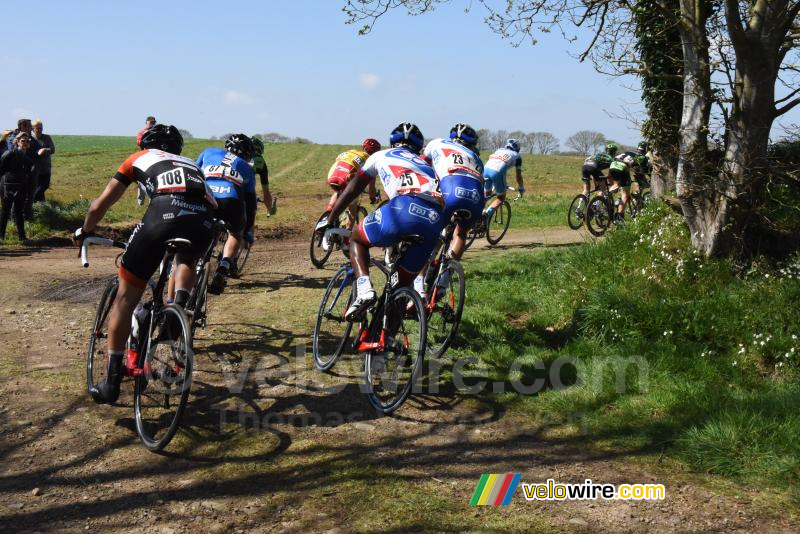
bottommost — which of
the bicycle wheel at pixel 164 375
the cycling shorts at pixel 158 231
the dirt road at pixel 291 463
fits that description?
the dirt road at pixel 291 463

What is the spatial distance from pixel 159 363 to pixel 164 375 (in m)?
0.10

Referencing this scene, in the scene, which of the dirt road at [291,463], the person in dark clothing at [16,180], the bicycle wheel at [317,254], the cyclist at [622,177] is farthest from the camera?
the cyclist at [622,177]

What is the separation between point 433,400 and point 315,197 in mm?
23747

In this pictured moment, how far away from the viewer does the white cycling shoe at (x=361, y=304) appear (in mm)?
6109

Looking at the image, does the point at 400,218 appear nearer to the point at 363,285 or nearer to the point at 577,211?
the point at 363,285

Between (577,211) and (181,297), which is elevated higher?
(577,211)

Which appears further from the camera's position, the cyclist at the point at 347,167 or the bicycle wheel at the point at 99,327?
the cyclist at the point at 347,167

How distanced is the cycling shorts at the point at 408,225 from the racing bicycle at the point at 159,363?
65.7 inches

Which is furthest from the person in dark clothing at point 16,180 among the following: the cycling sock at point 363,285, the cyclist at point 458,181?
the cycling sock at point 363,285

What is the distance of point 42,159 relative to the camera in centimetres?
1694

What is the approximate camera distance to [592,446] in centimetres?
533

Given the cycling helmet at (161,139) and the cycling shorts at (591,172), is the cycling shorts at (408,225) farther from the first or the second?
the cycling shorts at (591,172)

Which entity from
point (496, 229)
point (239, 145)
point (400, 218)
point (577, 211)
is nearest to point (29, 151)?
point (239, 145)

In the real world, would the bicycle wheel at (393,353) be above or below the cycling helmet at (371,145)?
below
